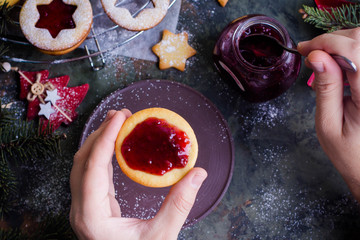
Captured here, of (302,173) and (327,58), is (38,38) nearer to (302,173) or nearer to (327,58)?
(327,58)

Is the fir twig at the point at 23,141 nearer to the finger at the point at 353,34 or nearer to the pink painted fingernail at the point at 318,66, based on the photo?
the pink painted fingernail at the point at 318,66

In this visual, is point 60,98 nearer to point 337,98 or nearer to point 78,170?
point 78,170

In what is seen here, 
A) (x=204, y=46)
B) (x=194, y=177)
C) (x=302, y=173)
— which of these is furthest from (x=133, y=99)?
(x=302, y=173)

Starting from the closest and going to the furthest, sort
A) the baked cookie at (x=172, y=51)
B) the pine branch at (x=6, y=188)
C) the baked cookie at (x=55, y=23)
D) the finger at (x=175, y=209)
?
the finger at (x=175, y=209), the pine branch at (x=6, y=188), the baked cookie at (x=55, y=23), the baked cookie at (x=172, y=51)

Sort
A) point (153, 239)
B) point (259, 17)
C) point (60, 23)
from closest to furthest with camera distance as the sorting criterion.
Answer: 1. point (153, 239)
2. point (259, 17)
3. point (60, 23)

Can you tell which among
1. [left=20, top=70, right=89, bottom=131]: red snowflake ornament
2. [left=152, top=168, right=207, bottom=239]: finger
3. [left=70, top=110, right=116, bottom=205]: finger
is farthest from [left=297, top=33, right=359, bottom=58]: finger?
[left=20, top=70, right=89, bottom=131]: red snowflake ornament

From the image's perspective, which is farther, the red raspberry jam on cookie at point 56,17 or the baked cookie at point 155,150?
the red raspberry jam on cookie at point 56,17

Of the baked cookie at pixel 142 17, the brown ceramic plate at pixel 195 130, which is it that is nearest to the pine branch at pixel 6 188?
the brown ceramic plate at pixel 195 130
